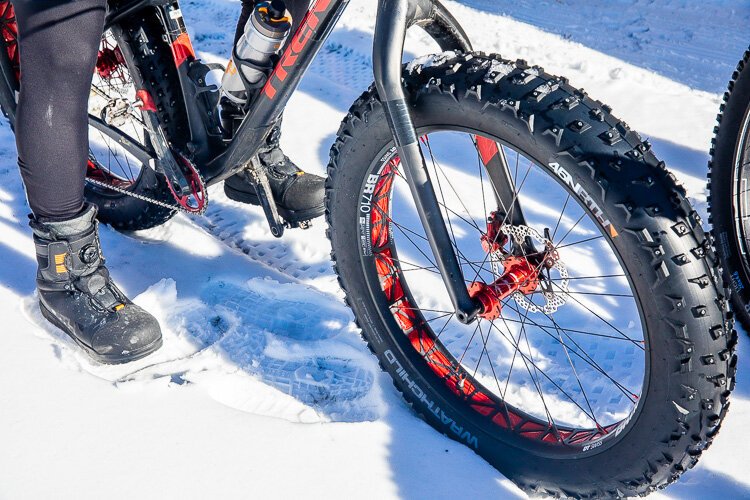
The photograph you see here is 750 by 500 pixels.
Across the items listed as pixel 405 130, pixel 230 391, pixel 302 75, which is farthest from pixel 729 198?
pixel 230 391

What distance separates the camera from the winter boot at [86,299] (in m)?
2.05

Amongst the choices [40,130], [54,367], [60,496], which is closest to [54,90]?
[40,130]

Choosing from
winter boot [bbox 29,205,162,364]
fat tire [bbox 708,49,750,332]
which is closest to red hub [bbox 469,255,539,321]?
fat tire [bbox 708,49,750,332]

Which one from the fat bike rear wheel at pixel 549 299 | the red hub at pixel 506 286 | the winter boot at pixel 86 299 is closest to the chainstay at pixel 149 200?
the winter boot at pixel 86 299

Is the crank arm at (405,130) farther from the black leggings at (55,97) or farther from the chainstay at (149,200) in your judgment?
the chainstay at (149,200)

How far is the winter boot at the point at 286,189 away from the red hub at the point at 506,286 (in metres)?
0.97

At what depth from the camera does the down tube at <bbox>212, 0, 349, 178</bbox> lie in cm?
177

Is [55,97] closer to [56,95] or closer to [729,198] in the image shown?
[56,95]

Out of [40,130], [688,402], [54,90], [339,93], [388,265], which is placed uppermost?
[339,93]

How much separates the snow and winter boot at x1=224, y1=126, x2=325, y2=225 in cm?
19

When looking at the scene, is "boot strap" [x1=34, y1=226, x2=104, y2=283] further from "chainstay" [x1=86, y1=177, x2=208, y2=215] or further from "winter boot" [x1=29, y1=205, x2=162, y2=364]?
"chainstay" [x1=86, y1=177, x2=208, y2=215]

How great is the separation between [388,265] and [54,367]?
39.6 inches

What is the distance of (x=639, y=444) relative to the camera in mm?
1520

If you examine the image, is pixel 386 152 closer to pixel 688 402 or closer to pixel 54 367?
pixel 688 402
